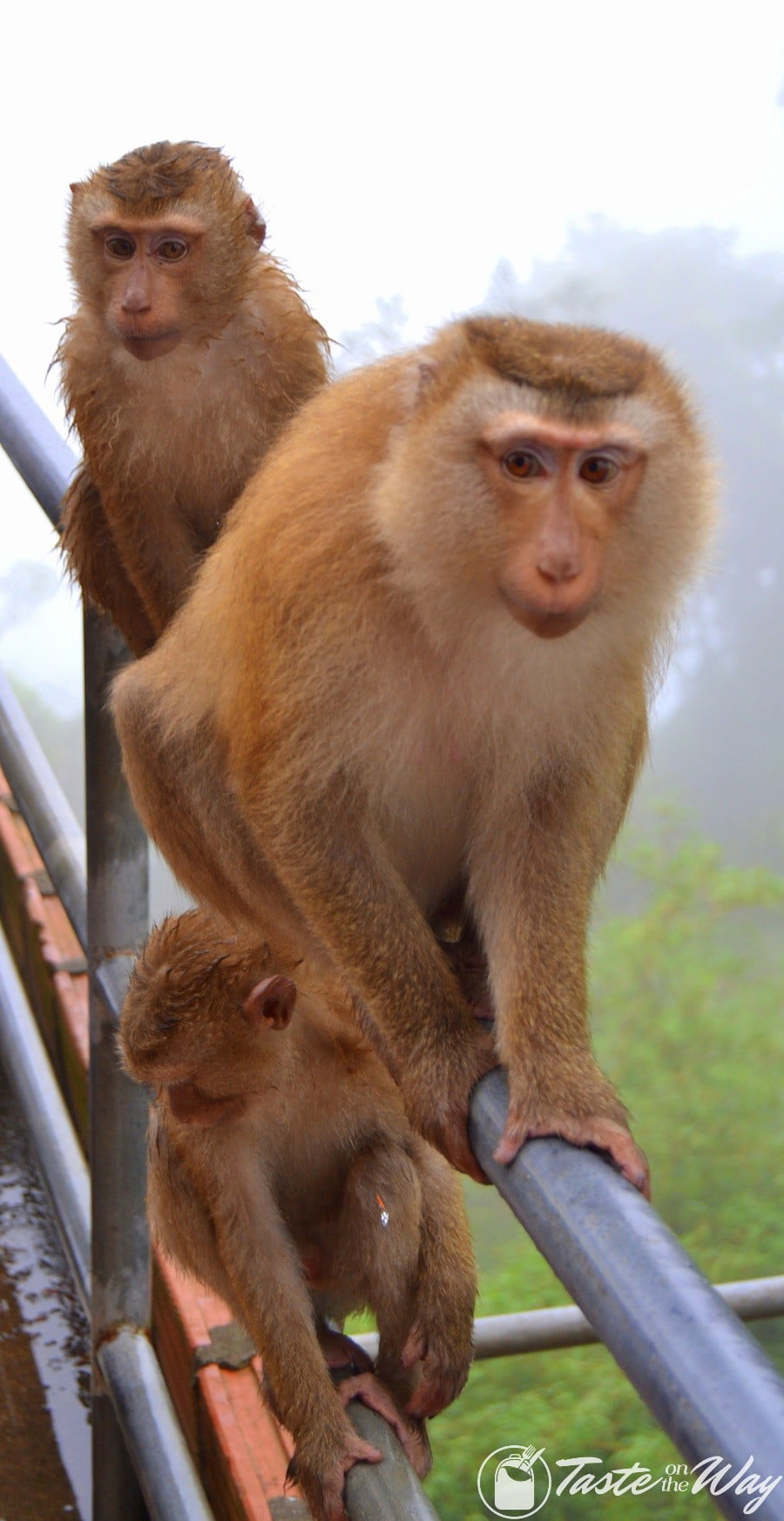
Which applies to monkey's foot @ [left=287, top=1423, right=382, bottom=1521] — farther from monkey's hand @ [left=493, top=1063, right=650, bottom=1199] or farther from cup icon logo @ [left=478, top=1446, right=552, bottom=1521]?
monkey's hand @ [left=493, top=1063, right=650, bottom=1199]

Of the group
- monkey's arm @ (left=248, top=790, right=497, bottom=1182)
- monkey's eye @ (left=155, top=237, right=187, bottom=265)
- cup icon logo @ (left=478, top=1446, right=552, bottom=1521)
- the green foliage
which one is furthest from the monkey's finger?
the green foliage

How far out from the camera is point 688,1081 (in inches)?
214

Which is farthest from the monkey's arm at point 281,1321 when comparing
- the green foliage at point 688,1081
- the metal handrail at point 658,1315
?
the green foliage at point 688,1081

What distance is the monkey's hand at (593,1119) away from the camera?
123 centimetres

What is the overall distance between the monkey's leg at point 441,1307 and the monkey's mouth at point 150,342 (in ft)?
3.68

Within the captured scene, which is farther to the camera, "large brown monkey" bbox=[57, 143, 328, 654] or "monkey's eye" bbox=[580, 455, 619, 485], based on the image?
"large brown monkey" bbox=[57, 143, 328, 654]

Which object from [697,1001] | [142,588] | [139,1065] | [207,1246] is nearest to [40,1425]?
[207,1246]

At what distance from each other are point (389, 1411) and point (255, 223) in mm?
1575

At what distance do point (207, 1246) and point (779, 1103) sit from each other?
428 cm

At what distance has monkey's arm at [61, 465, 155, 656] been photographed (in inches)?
82.2

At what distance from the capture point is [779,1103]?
18.1 feet

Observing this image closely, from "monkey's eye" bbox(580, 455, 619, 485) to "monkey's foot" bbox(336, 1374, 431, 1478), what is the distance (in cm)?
88

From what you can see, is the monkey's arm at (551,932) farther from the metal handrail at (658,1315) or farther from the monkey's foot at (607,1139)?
the metal handrail at (658,1315)

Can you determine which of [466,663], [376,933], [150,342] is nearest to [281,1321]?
[376,933]
